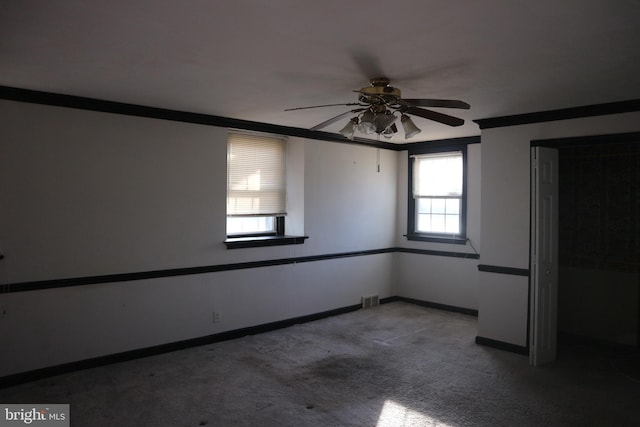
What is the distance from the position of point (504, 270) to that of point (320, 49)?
10.6ft

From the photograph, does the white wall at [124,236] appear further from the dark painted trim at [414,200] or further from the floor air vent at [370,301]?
the dark painted trim at [414,200]

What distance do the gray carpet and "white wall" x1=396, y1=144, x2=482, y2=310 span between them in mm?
1322

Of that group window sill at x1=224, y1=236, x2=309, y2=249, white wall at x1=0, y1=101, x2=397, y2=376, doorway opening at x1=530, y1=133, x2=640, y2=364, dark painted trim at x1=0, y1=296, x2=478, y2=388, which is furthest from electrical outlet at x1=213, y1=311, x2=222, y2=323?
doorway opening at x1=530, y1=133, x2=640, y2=364

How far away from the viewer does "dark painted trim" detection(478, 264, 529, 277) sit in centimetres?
463

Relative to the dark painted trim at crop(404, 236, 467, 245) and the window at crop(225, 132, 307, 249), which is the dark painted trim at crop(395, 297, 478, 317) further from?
the window at crop(225, 132, 307, 249)

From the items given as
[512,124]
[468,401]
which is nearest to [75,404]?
[468,401]

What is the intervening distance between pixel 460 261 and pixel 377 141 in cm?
204

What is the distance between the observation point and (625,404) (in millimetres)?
3469

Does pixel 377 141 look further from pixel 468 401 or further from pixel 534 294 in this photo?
pixel 468 401

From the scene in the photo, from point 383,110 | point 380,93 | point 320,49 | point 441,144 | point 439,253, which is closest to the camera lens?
point 320,49

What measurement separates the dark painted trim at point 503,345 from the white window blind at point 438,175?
6.86 ft

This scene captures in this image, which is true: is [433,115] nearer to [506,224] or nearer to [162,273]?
[506,224]

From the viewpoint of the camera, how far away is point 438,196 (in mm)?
6477

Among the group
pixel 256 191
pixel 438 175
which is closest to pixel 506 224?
pixel 438 175
